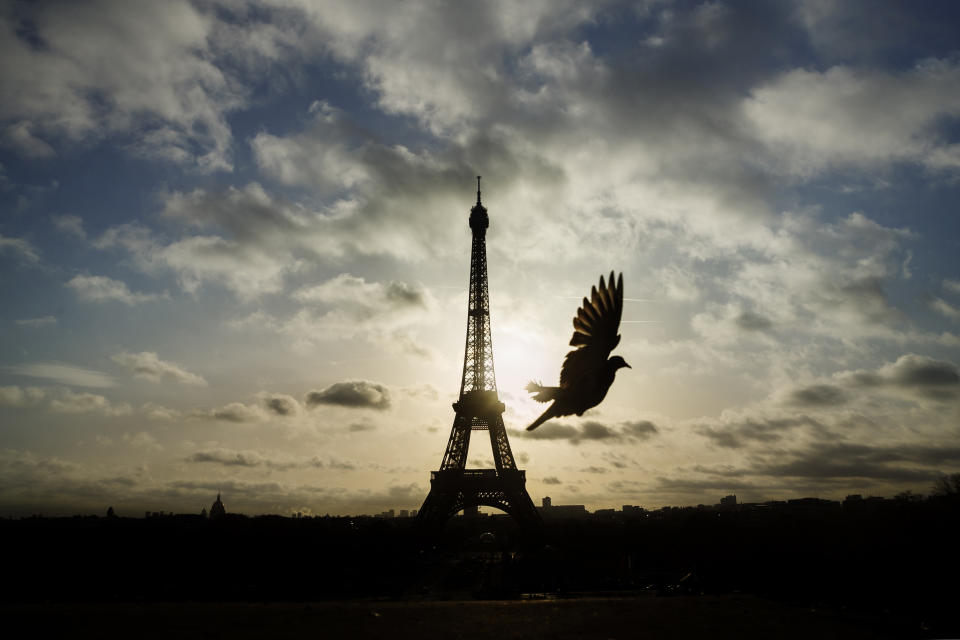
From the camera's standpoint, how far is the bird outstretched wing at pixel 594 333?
355 inches

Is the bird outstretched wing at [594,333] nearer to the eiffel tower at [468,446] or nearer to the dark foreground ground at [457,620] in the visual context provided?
A: the dark foreground ground at [457,620]

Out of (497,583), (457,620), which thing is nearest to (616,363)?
(457,620)

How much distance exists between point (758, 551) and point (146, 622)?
4234 centimetres

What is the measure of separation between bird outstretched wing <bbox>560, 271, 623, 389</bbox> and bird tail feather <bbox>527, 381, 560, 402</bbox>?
17 centimetres

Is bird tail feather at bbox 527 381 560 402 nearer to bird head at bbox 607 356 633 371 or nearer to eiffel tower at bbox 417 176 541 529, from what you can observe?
bird head at bbox 607 356 633 371

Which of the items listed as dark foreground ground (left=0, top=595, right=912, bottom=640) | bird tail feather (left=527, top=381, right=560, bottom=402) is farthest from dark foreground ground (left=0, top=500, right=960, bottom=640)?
bird tail feather (left=527, top=381, right=560, bottom=402)

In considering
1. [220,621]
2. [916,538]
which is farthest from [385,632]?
[916,538]

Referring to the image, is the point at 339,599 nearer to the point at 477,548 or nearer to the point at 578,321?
the point at 578,321

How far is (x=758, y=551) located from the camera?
50.0 metres

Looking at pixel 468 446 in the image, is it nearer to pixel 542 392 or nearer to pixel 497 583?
pixel 497 583

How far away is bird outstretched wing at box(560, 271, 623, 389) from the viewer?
9.02m

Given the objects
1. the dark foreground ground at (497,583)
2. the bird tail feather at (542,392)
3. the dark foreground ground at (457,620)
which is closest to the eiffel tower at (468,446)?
the dark foreground ground at (497,583)

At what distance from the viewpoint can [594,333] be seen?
9.23 metres

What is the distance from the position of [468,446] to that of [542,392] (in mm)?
48782
